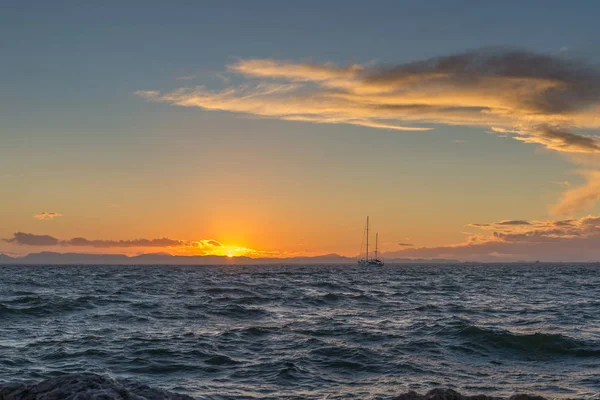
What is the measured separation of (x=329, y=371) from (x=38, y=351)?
11.0 m

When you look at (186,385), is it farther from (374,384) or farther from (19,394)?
(19,394)

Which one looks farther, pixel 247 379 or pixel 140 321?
pixel 140 321

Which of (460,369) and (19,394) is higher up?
(19,394)

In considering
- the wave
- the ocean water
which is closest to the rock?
the ocean water

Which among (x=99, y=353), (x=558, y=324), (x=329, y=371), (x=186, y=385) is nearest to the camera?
(x=186, y=385)

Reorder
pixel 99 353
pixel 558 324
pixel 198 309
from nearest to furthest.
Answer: pixel 99 353, pixel 558 324, pixel 198 309

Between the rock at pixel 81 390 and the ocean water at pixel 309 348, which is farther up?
the rock at pixel 81 390

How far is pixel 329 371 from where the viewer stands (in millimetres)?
18594

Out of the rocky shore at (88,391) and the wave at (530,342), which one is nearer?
the rocky shore at (88,391)

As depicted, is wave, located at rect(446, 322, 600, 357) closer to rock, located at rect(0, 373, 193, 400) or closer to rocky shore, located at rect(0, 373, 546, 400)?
rocky shore, located at rect(0, 373, 546, 400)

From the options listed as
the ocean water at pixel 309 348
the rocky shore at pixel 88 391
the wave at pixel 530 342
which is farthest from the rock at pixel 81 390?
the wave at pixel 530 342

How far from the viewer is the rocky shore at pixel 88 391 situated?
9406mm

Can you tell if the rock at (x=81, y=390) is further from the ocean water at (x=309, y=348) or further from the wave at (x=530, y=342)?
the wave at (x=530, y=342)

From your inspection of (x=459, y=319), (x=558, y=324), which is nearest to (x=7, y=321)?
(x=459, y=319)
